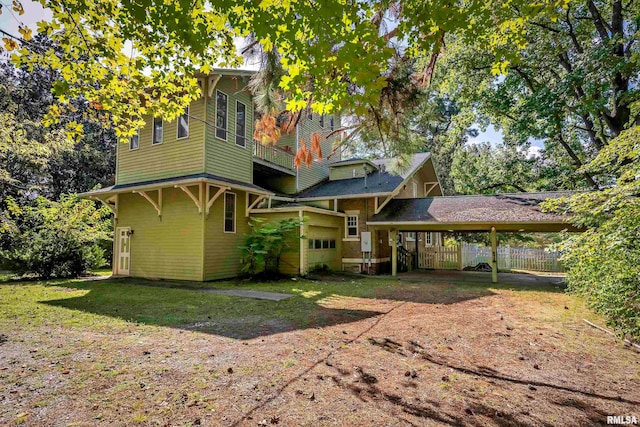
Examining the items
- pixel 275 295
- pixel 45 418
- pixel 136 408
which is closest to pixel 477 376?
pixel 136 408

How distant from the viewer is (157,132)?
43.9ft

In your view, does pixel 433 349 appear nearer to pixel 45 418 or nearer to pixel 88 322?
pixel 45 418

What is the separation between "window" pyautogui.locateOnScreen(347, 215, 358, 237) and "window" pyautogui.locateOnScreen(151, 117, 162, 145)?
8.79 meters

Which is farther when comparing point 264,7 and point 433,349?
point 433,349

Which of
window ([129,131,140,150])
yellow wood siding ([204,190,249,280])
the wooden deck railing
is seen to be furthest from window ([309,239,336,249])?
window ([129,131,140,150])

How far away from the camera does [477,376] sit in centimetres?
358

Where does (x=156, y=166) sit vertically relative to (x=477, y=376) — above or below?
above

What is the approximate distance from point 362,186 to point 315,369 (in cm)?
1269

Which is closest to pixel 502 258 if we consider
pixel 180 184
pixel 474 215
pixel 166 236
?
pixel 474 215

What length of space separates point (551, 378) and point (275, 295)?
21.5 ft

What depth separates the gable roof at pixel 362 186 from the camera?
14.9 metres

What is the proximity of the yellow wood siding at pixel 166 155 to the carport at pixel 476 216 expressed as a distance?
743cm

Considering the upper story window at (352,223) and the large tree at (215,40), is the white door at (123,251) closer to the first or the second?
the upper story window at (352,223)

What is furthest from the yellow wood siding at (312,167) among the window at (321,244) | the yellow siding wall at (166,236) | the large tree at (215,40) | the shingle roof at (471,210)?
the large tree at (215,40)
